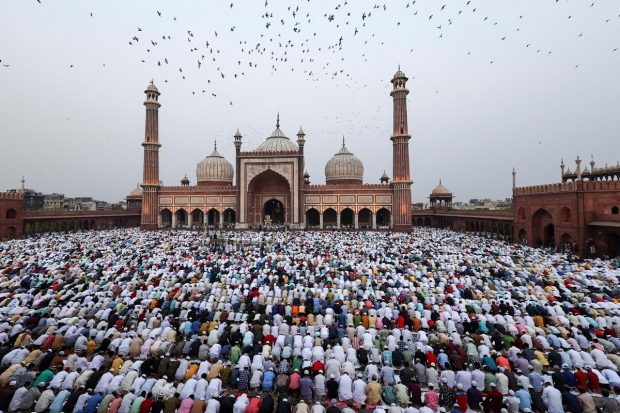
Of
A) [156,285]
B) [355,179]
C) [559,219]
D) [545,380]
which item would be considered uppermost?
[355,179]

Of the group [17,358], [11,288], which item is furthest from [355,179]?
[17,358]

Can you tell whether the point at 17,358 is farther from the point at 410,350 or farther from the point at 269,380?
the point at 410,350

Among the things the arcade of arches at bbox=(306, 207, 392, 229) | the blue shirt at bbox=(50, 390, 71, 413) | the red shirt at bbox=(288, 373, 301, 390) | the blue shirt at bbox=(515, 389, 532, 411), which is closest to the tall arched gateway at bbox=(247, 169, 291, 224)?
the arcade of arches at bbox=(306, 207, 392, 229)

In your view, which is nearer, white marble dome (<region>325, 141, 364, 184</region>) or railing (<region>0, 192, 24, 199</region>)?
railing (<region>0, 192, 24, 199</region>)

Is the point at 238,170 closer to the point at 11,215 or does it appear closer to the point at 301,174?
the point at 301,174

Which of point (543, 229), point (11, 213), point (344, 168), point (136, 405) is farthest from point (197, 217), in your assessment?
point (136, 405)

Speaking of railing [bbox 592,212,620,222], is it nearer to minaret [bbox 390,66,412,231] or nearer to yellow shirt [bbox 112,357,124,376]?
minaret [bbox 390,66,412,231]
